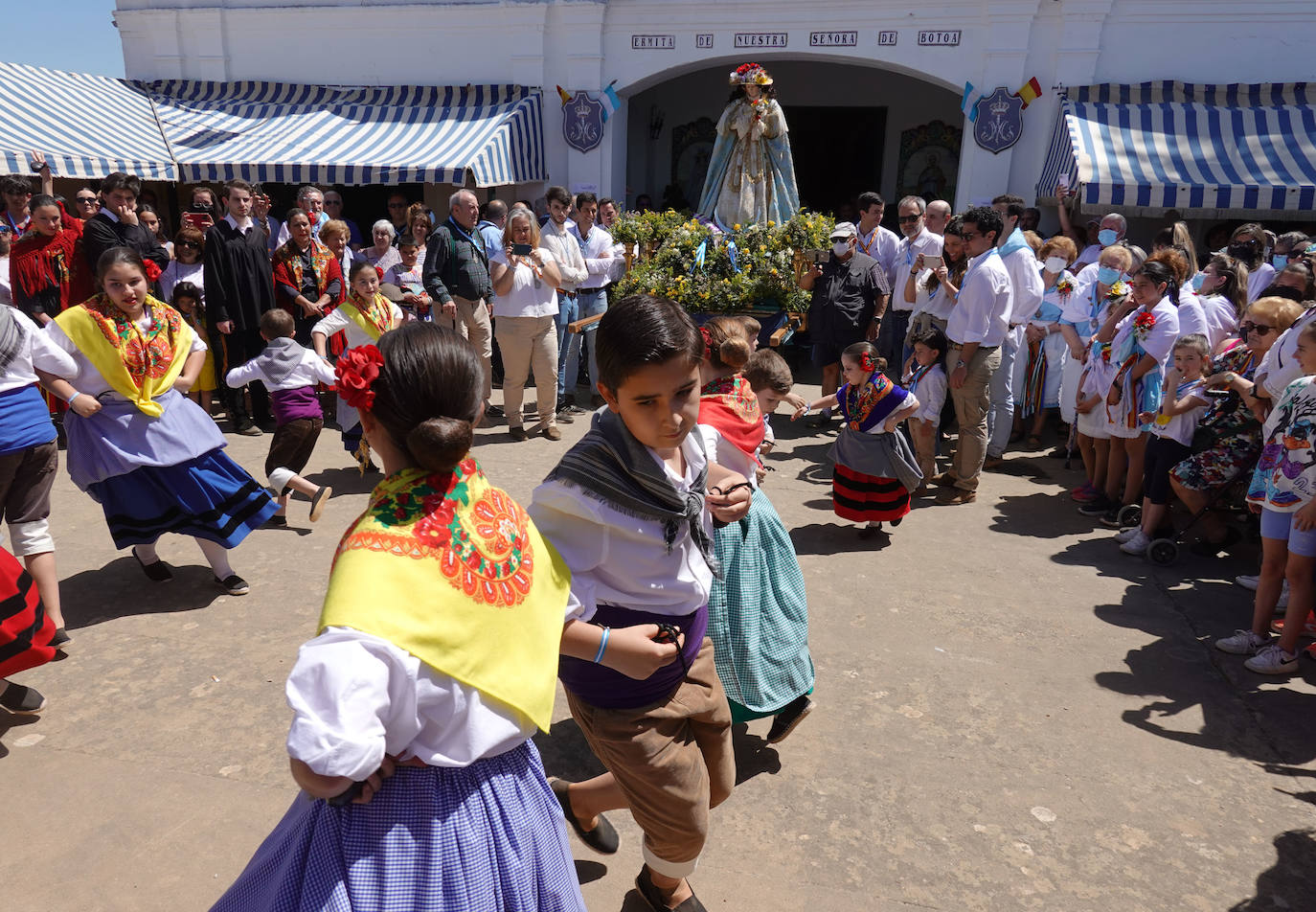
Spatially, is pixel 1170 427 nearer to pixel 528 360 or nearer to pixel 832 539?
pixel 832 539

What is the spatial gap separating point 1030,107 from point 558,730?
1118cm

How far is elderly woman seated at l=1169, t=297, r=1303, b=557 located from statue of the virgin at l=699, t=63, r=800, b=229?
17.2 ft

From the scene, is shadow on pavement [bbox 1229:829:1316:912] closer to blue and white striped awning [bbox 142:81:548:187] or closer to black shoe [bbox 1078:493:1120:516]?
black shoe [bbox 1078:493:1120:516]

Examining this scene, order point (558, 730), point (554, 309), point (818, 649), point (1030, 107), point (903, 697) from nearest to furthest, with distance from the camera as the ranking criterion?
point (558, 730) < point (903, 697) < point (818, 649) < point (554, 309) < point (1030, 107)

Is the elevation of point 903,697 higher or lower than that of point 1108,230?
lower

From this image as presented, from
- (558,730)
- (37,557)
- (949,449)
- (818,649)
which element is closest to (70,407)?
(37,557)

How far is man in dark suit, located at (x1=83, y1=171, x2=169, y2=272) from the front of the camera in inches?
271

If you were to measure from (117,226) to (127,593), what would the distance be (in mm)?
4029

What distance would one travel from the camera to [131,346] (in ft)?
13.0

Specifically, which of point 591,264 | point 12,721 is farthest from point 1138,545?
point 12,721

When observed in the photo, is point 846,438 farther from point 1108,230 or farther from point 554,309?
point 1108,230

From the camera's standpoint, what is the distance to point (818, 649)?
4012mm

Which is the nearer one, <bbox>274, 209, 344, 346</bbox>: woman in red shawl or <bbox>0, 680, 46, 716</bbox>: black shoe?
<bbox>0, 680, 46, 716</bbox>: black shoe

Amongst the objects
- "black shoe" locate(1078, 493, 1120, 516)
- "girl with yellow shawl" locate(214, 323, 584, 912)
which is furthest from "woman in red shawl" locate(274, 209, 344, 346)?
"girl with yellow shawl" locate(214, 323, 584, 912)
